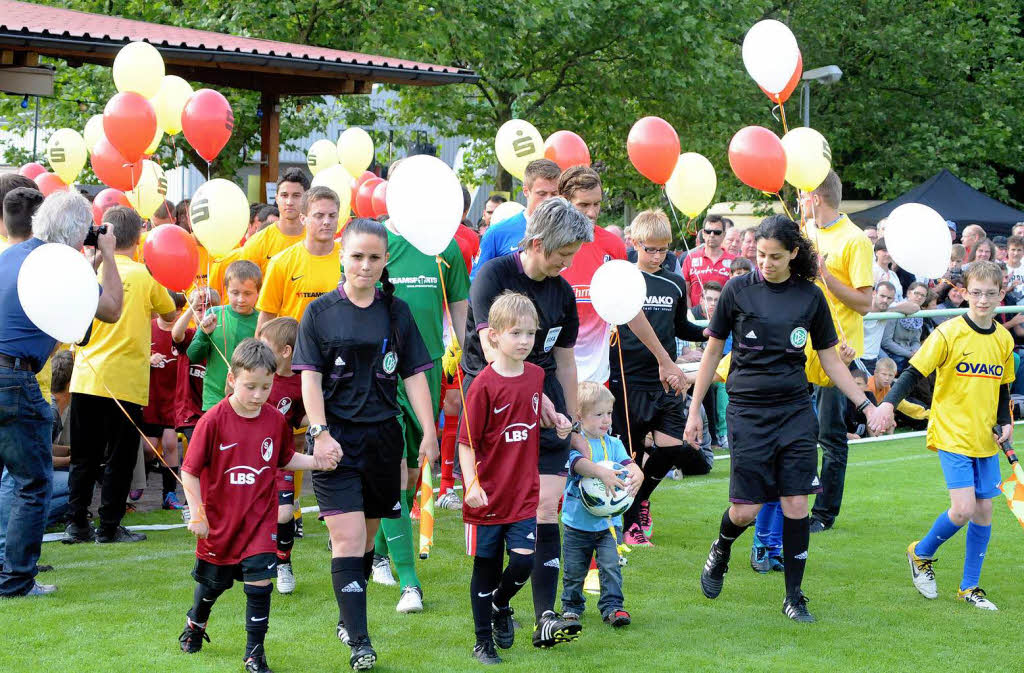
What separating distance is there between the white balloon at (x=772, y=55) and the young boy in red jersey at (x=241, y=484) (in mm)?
4739

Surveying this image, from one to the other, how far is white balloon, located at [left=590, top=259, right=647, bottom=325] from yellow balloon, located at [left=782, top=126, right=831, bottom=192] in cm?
234

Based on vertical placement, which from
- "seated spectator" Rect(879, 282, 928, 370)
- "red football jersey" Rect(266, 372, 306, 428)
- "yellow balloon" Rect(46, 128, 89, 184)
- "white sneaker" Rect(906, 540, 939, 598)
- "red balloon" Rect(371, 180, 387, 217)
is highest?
"yellow balloon" Rect(46, 128, 89, 184)

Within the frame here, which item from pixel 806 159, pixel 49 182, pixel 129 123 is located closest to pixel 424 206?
pixel 806 159

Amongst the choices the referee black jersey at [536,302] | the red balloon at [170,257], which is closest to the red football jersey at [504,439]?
the referee black jersey at [536,302]

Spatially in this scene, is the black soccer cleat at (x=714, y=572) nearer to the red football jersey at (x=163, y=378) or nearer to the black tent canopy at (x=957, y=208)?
the red football jersey at (x=163, y=378)

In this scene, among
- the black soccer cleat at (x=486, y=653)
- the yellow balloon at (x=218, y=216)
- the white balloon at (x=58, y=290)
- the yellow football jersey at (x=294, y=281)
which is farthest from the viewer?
the yellow balloon at (x=218, y=216)

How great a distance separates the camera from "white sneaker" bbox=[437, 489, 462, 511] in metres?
9.01

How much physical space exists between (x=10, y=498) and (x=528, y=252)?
3383mm

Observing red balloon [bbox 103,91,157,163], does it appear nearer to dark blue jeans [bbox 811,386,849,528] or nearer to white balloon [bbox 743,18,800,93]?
white balloon [bbox 743,18,800,93]

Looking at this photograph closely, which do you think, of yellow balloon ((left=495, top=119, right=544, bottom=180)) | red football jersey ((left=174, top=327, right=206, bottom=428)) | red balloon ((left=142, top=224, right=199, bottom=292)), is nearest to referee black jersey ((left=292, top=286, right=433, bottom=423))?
red balloon ((left=142, top=224, right=199, bottom=292))

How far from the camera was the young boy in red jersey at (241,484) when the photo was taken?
527cm

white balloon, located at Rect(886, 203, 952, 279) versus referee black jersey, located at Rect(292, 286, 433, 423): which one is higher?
white balloon, located at Rect(886, 203, 952, 279)

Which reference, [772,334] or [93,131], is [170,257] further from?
[93,131]

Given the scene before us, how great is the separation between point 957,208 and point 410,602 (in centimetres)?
1631
